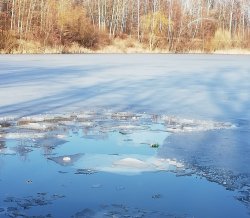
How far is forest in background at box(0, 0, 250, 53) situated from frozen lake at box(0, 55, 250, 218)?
80.4ft

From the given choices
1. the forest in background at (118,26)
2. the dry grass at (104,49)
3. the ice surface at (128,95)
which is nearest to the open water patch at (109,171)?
the ice surface at (128,95)

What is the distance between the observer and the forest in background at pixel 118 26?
1444 inches

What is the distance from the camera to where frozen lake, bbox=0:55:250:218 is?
11.9ft

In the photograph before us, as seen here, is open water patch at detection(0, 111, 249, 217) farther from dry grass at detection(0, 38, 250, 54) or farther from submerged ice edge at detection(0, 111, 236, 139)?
dry grass at detection(0, 38, 250, 54)

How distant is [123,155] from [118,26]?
4532 cm

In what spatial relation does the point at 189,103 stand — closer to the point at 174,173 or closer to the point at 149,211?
the point at 174,173

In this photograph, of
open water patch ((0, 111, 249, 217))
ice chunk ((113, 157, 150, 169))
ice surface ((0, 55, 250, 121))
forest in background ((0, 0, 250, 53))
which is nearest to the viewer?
open water patch ((0, 111, 249, 217))

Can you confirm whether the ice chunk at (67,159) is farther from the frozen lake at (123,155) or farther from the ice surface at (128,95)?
the ice surface at (128,95)

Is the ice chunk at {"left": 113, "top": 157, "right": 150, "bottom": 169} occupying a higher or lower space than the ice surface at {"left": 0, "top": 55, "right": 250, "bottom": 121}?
lower

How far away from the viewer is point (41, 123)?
691 centimetres

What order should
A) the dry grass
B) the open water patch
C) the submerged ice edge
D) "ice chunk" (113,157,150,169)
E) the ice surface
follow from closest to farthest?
the open water patch, "ice chunk" (113,157,150,169), the submerged ice edge, the ice surface, the dry grass

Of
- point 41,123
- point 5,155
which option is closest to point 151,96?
point 41,123

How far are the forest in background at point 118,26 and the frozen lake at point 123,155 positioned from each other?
24.5m

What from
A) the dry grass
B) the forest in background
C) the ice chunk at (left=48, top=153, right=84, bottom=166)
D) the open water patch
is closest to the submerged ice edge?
the open water patch
